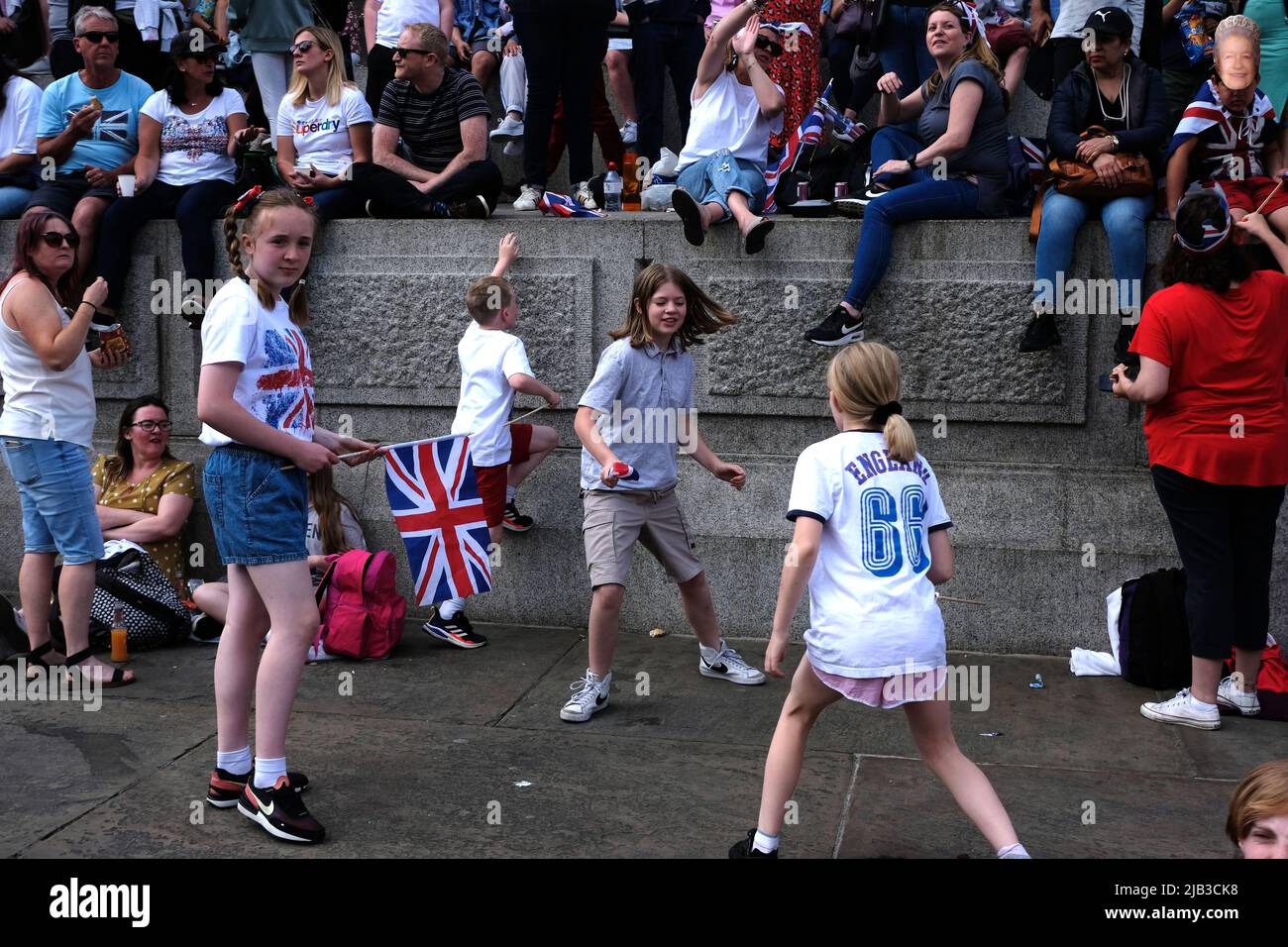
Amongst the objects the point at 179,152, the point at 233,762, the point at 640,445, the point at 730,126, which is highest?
the point at 730,126

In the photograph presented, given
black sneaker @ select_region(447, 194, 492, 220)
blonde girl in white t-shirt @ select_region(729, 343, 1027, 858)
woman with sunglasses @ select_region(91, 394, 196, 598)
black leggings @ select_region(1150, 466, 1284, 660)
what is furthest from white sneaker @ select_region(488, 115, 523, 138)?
blonde girl in white t-shirt @ select_region(729, 343, 1027, 858)

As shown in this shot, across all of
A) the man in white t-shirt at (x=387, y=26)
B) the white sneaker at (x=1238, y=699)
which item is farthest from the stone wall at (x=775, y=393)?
the man in white t-shirt at (x=387, y=26)

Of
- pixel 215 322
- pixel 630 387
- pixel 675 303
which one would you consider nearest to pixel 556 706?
pixel 630 387

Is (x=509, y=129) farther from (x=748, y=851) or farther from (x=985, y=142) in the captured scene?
(x=748, y=851)

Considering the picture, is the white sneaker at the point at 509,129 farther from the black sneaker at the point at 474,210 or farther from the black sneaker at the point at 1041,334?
the black sneaker at the point at 1041,334

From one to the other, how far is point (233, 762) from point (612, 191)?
15.9ft

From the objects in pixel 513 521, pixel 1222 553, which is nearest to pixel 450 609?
pixel 513 521

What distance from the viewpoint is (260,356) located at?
4461 mm

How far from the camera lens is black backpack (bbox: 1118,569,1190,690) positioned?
6180 millimetres

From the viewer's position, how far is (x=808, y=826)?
15.2 ft

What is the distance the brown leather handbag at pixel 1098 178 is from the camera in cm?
650

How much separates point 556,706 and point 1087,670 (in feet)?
7.86

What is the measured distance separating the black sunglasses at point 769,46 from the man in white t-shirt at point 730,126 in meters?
0.12
